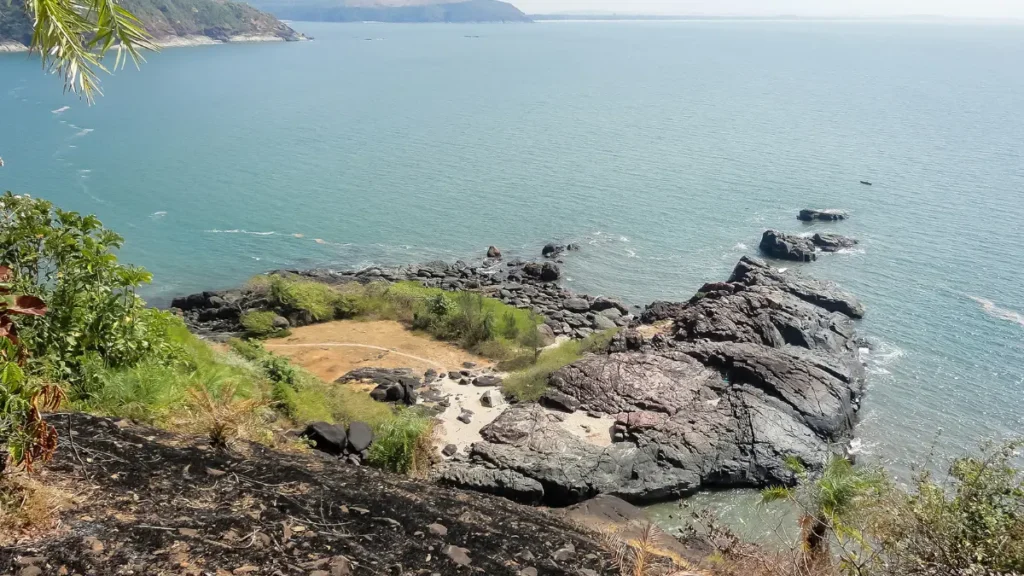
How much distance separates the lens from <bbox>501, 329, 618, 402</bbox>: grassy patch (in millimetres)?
23172

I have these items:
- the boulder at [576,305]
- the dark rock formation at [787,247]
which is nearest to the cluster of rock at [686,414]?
the boulder at [576,305]

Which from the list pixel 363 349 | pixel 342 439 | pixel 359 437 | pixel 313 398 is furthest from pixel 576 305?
pixel 342 439

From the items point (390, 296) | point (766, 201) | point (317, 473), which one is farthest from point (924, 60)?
point (317, 473)

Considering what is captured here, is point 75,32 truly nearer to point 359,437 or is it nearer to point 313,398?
point 359,437

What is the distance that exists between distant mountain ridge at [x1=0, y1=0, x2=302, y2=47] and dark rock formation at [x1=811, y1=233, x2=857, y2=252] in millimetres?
131903

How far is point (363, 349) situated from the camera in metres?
27.5

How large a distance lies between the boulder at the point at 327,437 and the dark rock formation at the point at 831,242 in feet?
125

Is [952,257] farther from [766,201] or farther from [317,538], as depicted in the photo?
[317,538]

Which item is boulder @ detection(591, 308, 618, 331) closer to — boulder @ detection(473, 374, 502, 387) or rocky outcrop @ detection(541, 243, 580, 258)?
boulder @ detection(473, 374, 502, 387)

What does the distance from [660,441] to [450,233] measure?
3109 cm

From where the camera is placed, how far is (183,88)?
100500 millimetres

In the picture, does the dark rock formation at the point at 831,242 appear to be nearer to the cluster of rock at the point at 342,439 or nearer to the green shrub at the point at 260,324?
A: the green shrub at the point at 260,324

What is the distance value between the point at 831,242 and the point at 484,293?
23.1 metres

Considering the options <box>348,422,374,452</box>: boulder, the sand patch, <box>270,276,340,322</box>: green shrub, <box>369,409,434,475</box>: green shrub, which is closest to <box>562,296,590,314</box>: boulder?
the sand patch
